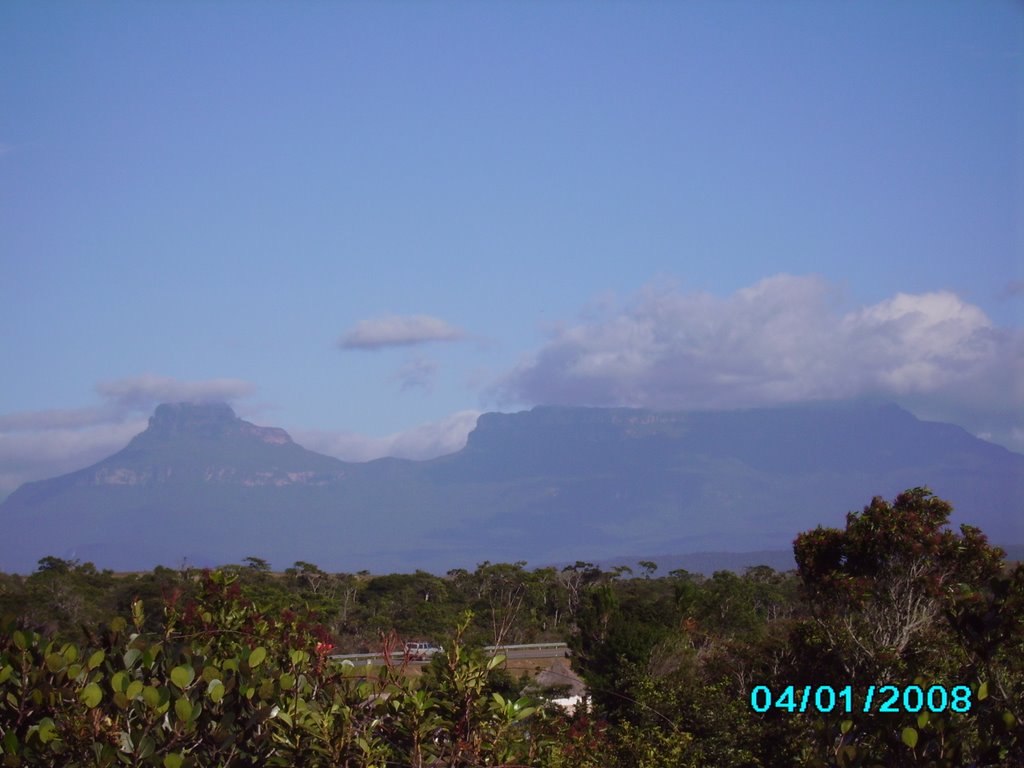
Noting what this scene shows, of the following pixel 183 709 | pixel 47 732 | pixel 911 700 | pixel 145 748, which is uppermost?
pixel 183 709

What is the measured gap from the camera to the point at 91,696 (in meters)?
7.12

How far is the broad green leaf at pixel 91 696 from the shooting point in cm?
712

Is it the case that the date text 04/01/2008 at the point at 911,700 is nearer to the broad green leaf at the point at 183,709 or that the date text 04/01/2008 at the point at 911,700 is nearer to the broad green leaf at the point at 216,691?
the broad green leaf at the point at 216,691

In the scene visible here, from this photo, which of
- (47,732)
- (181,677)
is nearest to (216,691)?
(181,677)

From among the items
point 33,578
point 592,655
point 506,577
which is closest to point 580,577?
point 506,577

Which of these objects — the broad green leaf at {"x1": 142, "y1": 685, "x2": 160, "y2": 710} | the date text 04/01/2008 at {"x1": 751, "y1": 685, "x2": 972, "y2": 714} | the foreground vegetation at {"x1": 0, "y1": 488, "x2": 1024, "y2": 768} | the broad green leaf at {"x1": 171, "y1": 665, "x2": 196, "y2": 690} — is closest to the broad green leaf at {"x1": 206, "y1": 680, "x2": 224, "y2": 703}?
the foreground vegetation at {"x1": 0, "y1": 488, "x2": 1024, "y2": 768}

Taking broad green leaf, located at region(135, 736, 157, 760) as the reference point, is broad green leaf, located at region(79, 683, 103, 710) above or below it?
above

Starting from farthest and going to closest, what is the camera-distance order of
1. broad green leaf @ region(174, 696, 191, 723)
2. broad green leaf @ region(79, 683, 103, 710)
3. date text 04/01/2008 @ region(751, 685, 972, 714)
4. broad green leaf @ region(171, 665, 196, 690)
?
1. date text 04/01/2008 @ region(751, 685, 972, 714)
2. broad green leaf @ region(171, 665, 196, 690)
3. broad green leaf @ region(174, 696, 191, 723)
4. broad green leaf @ region(79, 683, 103, 710)

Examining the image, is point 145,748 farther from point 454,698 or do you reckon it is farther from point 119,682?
point 454,698

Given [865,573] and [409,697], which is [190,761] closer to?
[409,697]

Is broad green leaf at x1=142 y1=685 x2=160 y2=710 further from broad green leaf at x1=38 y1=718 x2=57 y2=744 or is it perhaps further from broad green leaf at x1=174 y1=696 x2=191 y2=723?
broad green leaf at x1=38 y1=718 x2=57 y2=744

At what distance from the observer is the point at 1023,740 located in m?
7.75

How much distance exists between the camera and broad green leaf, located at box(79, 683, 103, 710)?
7.12 meters

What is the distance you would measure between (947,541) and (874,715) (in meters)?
15.9
